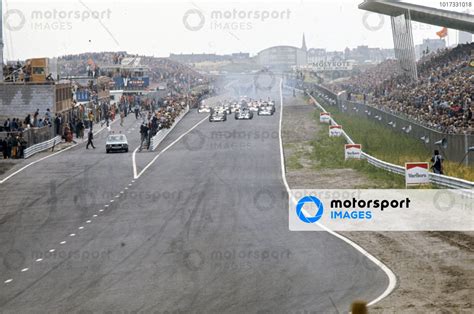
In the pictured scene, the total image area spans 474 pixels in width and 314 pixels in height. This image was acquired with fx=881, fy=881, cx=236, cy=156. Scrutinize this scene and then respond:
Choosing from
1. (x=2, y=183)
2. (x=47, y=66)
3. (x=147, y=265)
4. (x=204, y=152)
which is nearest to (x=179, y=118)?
(x=47, y=66)

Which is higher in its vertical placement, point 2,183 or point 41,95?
point 41,95

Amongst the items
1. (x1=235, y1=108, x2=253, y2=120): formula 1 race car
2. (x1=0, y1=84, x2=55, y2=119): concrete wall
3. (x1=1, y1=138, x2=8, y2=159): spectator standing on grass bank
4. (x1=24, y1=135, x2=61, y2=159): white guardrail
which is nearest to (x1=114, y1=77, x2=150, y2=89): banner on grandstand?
(x1=235, y1=108, x2=253, y2=120): formula 1 race car

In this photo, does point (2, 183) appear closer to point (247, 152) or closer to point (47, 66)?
point (247, 152)

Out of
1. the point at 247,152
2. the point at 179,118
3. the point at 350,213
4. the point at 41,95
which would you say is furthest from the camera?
the point at 179,118

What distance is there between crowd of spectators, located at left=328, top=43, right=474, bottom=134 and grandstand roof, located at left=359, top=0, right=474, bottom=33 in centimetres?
271

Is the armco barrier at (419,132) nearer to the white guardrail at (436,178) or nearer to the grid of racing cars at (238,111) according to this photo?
the white guardrail at (436,178)

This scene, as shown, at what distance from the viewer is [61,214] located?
1099 inches

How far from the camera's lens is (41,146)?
51750 mm

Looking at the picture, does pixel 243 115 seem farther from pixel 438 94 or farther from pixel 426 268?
pixel 426 268

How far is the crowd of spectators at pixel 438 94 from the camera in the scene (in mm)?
39378

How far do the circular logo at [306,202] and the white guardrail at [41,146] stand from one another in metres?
22.7

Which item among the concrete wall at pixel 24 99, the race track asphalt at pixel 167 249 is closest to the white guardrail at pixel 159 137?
the concrete wall at pixel 24 99

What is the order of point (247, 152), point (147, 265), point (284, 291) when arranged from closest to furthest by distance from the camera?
point (284, 291), point (147, 265), point (247, 152)

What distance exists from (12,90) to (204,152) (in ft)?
63.4
